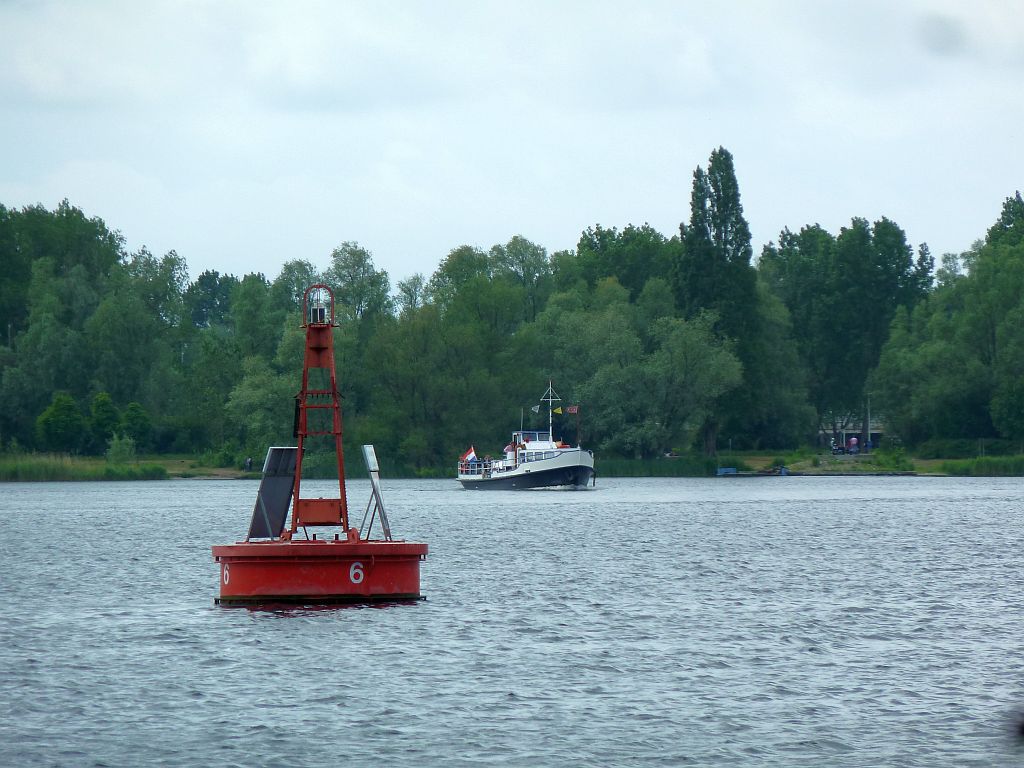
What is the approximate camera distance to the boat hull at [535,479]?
117m

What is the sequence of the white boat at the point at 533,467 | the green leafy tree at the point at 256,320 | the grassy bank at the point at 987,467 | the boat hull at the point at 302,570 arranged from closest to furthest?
the boat hull at the point at 302,570, the white boat at the point at 533,467, the grassy bank at the point at 987,467, the green leafy tree at the point at 256,320

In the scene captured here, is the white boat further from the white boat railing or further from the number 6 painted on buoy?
the number 6 painted on buoy

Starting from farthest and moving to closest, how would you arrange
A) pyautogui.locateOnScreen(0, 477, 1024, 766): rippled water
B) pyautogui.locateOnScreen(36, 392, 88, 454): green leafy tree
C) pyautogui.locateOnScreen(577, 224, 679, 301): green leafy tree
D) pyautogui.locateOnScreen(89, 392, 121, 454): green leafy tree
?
pyautogui.locateOnScreen(577, 224, 679, 301): green leafy tree < pyautogui.locateOnScreen(89, 392, 121, 454): green leafy tree < pyautogui.locateOnScreen(36, 392, 88, 454): green leafy tree < pyautogui.locateOnScreen(0, 477, 1024, 766): rippled water

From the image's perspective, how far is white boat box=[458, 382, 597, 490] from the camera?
117 m

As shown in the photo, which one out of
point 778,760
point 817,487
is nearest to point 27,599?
point 778,760

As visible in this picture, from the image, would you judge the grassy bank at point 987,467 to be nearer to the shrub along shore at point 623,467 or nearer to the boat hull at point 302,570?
the shrub along shore at point 623,467

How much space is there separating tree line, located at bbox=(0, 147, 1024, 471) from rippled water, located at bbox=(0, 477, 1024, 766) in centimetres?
7242

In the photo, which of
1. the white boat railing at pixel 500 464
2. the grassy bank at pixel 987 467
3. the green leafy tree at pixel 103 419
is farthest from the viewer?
the green leafy tree at pixel 103 419

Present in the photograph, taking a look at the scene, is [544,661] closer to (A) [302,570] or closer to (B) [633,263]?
(A) [302,570]

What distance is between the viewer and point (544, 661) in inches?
1097

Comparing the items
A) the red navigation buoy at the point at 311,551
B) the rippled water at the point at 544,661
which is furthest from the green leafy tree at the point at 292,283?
the red navigation buoy at the point at 311,551

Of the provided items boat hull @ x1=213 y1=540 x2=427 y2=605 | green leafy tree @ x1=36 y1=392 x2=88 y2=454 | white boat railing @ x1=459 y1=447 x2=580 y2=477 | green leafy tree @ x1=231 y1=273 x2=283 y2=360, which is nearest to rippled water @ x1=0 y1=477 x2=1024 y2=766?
boat hull @ x1=213 y1=540 x2=427 y2=605

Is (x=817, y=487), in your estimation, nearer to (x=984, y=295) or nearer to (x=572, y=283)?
(x=984, y=295)

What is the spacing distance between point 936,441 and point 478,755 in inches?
4811
